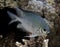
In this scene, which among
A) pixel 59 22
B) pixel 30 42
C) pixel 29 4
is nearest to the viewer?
pixel 59 22

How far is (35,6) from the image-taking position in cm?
270

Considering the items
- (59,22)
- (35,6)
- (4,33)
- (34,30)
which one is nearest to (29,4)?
(35,6)

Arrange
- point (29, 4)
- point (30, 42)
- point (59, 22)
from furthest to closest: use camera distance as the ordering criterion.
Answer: point (29, 4), point (30, 42), point (59, 22)

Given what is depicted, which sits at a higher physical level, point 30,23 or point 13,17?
point 13,17

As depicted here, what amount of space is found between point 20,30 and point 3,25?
11.6 inches

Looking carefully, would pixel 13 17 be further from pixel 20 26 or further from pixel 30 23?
pixel 30 23

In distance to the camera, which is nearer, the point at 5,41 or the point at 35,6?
the point at 5,41

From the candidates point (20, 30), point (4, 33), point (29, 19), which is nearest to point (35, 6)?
point (29, 19)

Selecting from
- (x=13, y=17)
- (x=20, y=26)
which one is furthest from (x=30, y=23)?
(x=13, y=17)

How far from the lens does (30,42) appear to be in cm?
232

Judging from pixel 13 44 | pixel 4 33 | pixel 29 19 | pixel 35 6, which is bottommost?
pixel 13 44

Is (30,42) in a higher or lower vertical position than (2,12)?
lower

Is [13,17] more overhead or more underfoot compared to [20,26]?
more overhead

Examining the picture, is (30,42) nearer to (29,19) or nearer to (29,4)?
(29,19)
